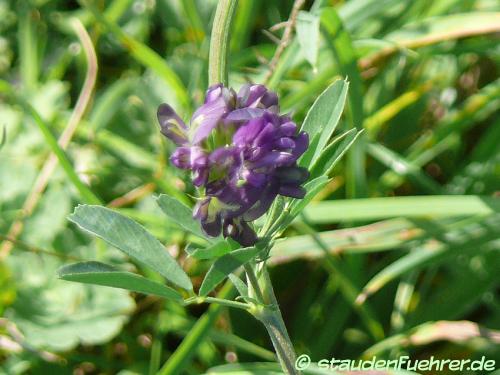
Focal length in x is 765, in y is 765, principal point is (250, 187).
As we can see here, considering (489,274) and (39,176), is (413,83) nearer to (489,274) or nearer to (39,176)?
(489,274)

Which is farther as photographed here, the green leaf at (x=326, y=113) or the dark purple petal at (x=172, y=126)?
the green leaf at (x=326, y=113)

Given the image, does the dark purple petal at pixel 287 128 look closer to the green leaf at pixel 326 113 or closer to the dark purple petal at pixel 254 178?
the dark purple petal at pixel 254 178

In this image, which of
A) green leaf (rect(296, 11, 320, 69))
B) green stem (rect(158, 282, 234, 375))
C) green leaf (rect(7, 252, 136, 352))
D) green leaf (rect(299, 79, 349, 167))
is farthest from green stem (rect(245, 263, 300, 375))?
green leaf (rect(7, 252, 136, 352))

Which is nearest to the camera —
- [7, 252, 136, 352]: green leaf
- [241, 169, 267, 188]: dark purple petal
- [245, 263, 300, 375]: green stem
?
[241, 169, 267, 188]: dark purple petal

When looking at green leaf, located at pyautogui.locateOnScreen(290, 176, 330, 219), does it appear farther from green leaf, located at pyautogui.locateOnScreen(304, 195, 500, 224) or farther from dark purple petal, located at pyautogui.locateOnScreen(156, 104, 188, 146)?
green leaf, located at pyautogui.locateOnScreen(304, 195, 500, 224)

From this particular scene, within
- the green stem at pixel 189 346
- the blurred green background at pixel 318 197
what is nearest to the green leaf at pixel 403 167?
the blurred green background at pixel 318 197

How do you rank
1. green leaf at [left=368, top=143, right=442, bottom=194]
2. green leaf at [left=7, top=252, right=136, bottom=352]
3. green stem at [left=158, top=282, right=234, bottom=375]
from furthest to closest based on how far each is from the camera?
green leaf at [left=368, top=143, right=442, bottom=194]
green leaf at [left=7, top=252, right=136, bottom=352]
green stem at [left=158, top=282, right=234, bottom=375]

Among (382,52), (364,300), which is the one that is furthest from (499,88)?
(364,300)
